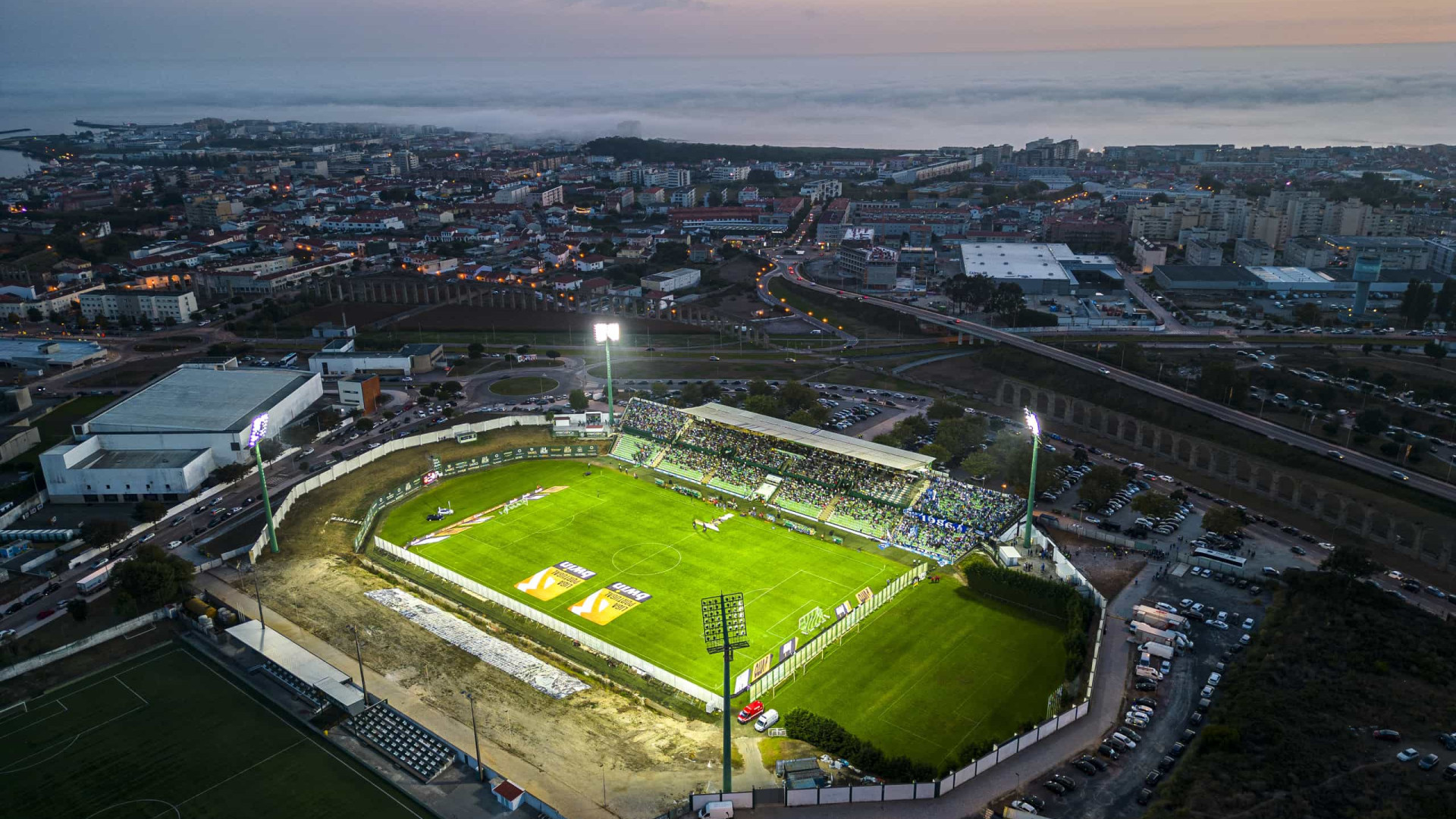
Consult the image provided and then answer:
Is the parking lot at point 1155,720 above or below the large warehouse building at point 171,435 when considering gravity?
below

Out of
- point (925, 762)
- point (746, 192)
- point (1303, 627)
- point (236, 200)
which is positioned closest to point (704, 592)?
point (925, 762)

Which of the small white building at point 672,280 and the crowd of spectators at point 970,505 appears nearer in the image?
the crowd of spectators at point 970,505

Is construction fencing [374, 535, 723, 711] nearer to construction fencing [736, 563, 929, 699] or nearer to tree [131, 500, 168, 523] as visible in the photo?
construction fencing [736, 563, 929, 699]

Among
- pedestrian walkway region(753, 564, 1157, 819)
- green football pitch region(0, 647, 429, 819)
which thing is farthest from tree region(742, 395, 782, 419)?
green football pitch region(0, 647, 429, 819)

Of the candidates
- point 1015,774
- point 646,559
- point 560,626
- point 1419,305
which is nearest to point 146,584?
point 560,626

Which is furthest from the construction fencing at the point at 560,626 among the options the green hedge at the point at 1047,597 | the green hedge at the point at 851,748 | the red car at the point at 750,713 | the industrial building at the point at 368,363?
the industrial building at the point at 368,363

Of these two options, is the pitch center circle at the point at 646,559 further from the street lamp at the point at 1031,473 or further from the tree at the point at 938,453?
the tree at the point at 938,453
